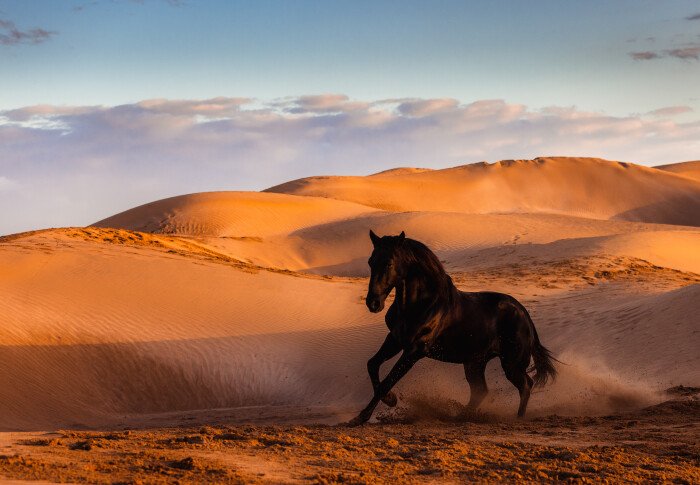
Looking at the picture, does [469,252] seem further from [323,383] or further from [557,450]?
[557,450]

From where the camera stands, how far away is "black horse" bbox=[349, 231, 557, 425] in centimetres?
934

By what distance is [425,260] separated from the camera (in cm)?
972

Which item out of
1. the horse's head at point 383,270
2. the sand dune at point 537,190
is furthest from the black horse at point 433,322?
the sand dune at point 537,190

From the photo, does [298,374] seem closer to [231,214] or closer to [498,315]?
[498,315]

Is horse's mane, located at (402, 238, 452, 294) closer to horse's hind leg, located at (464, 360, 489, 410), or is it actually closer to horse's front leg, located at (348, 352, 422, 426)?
horse's front leg, located at (348, 352, 422, 426)

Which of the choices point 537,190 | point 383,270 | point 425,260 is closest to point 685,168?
point 537,190

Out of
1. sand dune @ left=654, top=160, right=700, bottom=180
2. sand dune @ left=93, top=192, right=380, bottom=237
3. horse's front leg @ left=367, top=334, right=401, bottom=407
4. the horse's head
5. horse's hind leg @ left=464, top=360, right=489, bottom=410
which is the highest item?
sand dune @ left=654, top=160, right=700, bottom=180

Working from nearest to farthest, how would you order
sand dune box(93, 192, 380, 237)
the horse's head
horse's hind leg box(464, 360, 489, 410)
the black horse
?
the horse's head
the black horse
horse's hind leg box(464, 360, 489, 410)
sand dune box(93, 192, 380, 237)

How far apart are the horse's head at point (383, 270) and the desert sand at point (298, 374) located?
136cm

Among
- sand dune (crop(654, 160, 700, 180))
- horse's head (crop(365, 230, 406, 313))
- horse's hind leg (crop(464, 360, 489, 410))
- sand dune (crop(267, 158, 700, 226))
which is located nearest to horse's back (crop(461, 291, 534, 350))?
horse's hind leg (crop(464, 360, 489, 410))

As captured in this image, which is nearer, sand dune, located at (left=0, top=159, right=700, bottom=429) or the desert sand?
the desert sand

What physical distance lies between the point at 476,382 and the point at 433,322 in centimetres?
140

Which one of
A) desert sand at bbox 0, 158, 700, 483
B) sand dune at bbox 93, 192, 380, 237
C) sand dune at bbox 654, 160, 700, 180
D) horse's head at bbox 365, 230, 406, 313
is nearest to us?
desert sand at bbox 0, 158, 700, 483

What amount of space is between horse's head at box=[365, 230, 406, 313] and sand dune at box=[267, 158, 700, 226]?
2177 inches
